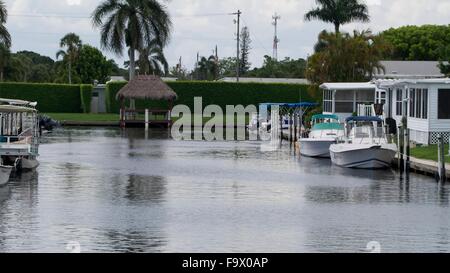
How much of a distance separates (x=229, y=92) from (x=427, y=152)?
55.4 metres

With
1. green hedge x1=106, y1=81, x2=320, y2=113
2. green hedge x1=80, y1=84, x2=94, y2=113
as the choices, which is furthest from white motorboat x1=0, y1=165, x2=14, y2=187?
green hedge x1=80, y1=84, x2=94, y2=113

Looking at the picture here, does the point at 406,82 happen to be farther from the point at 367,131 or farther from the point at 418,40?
the point at 418,40

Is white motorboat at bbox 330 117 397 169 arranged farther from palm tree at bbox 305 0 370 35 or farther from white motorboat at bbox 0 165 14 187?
palm tree at bbox 305 0 370 35

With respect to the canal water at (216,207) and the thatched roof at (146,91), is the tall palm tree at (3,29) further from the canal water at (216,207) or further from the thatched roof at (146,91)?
the canal water at (216,207)

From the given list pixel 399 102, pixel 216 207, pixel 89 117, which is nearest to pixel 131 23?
pixel 89 117

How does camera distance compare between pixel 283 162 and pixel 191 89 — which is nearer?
pixel 283 162

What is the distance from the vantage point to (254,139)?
75.2 m

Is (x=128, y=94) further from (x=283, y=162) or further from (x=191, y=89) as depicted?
(x=283, y=162)

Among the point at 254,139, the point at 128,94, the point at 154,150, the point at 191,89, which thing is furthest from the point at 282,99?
the point at 154,150

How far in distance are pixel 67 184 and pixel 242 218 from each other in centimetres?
1096

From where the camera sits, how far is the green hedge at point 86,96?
348 ft

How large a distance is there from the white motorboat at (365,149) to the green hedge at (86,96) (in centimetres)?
5578

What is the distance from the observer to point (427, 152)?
50188 mm

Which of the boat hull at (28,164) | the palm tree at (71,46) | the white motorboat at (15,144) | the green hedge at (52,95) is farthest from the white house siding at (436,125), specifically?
the palm tree at (71,46)
